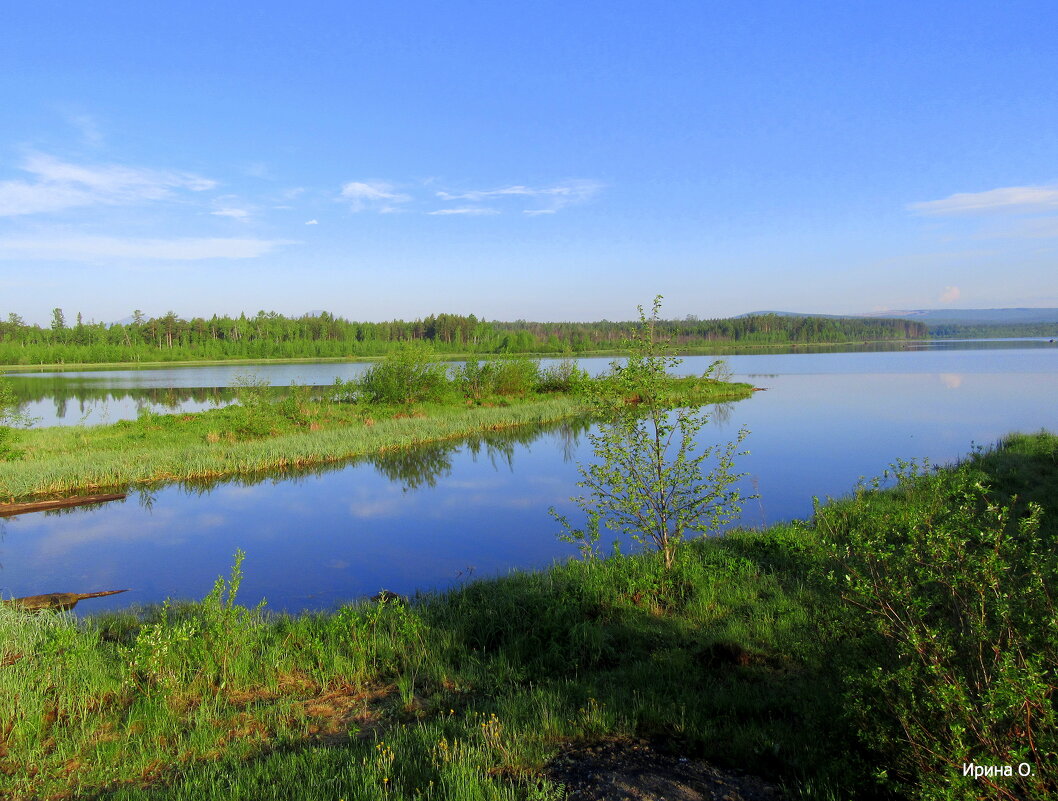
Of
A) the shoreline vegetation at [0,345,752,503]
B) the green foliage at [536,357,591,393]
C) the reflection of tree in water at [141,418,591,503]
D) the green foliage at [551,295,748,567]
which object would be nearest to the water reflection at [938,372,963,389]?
the shoreline vegetation at [0,345,752,503]

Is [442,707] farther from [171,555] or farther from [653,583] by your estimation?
[171,555]

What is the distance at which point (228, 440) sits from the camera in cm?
2394

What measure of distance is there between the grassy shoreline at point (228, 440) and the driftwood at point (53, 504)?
1.01 m

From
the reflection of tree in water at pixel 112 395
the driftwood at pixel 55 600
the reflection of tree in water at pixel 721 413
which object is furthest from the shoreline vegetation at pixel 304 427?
the reflection of tree in water at pixel 112 395

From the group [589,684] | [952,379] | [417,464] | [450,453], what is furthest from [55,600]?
[952,379]

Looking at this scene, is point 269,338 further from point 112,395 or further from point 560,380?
point 560,380

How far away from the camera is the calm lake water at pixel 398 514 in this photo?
35.9 ft

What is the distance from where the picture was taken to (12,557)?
12.2m

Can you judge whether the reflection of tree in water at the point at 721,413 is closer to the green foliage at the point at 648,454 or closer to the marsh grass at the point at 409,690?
the green foliage at the point at 648,454

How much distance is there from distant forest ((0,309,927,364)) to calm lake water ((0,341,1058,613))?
7598 cm

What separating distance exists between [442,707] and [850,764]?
319cm

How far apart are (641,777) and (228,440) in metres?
23.9

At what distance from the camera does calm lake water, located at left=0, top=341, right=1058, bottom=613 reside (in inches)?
431

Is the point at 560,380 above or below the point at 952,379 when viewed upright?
above
